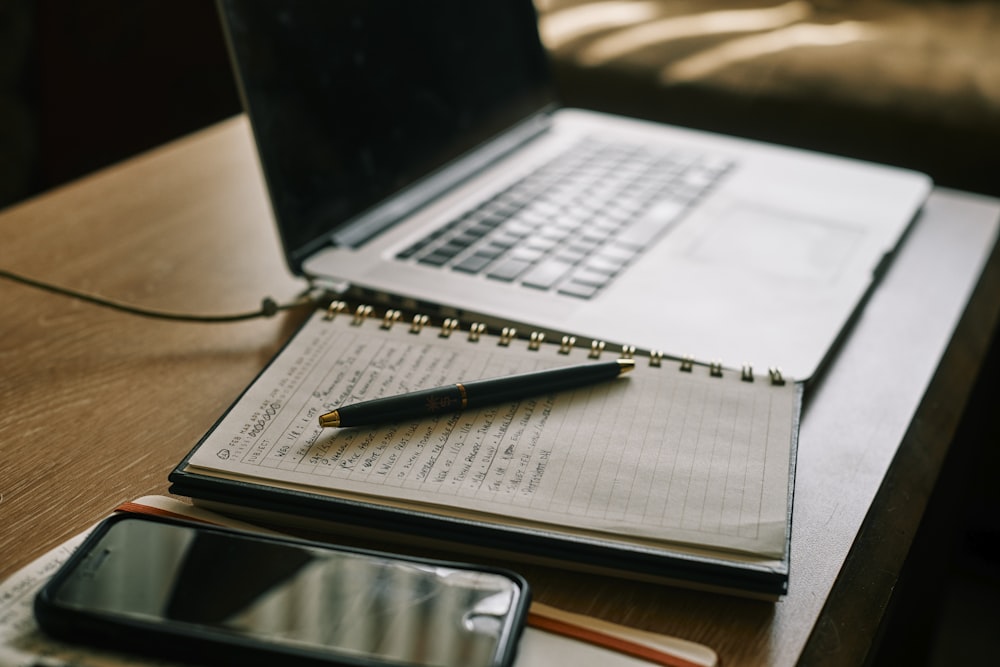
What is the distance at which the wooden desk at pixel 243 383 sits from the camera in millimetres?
412

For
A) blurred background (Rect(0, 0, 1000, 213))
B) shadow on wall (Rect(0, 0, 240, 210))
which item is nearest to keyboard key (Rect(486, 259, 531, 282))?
blurred background (Rect(0, 0, 1000, 213))

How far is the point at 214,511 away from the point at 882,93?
1129 millimetres

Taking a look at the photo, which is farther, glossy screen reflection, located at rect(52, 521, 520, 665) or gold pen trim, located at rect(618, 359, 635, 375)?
gold pen trim, located at rect(618, 359, 635, 375)

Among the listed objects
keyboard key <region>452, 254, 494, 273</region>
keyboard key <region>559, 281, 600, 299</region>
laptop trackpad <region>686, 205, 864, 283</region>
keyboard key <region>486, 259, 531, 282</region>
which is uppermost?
keyboard key <region>452, 254, 494, 273</region>

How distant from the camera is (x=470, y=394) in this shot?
0.48 m

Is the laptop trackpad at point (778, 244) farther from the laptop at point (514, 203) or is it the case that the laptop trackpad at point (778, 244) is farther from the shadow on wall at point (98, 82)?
the shadow on wall at point (98, 82)

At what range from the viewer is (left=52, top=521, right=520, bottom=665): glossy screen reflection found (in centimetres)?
35

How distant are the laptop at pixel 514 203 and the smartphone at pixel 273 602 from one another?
247 millimetres

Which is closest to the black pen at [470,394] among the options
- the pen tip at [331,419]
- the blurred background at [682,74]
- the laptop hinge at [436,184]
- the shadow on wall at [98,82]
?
the pen tip at [331,419]

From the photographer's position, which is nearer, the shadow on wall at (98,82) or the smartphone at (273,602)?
the smartphone at (273,602)

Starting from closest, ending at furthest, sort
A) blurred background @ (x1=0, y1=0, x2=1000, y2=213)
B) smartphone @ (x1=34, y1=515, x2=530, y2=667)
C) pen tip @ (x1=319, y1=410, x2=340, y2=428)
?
smartphone @ (x1=34, y1=515, x2=530, y2=667)
pen tip @ (x1=319, y1=410, x2=340, y2=428)
blurred background @ (x1=0, y1=0, x2=1000, y2=213)

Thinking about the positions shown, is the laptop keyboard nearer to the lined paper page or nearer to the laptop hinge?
the laptop hinge

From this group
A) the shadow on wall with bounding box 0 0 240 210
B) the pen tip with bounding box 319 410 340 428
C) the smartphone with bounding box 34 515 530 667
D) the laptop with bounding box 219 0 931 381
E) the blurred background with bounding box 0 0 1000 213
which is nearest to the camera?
the smartphone with bounding box 34 515 530 667

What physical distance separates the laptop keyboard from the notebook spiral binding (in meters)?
0.09
